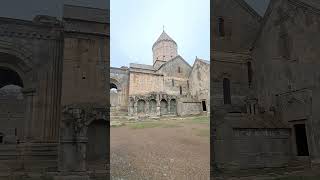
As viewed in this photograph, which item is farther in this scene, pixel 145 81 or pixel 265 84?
pixel 145 81

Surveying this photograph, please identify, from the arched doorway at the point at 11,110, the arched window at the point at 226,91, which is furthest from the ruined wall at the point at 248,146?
the arched doorway at the point at 11,110

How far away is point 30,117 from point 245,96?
4.11 metres

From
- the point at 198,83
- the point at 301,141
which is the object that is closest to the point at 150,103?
the point at 198,83

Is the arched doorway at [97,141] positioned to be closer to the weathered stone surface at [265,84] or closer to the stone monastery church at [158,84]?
the weathered stone surface at [265,84]

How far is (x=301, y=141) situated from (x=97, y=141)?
3324mm

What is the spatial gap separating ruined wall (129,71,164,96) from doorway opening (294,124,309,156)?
69.6ft

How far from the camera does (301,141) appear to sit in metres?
5.25

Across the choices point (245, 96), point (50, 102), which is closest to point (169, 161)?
point (245, 96)

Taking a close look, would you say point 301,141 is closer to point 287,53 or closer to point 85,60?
point 287,53

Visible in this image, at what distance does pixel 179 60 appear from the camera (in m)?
27.2

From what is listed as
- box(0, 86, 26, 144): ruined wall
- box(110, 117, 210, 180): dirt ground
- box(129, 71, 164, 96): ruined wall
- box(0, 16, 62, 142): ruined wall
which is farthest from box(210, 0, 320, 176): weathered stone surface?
box(129, 71, 164, 96): ruined wall

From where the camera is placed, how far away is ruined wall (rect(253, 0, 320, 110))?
5.37 m

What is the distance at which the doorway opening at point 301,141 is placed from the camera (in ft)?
17.0

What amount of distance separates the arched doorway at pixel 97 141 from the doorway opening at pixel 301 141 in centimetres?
301
